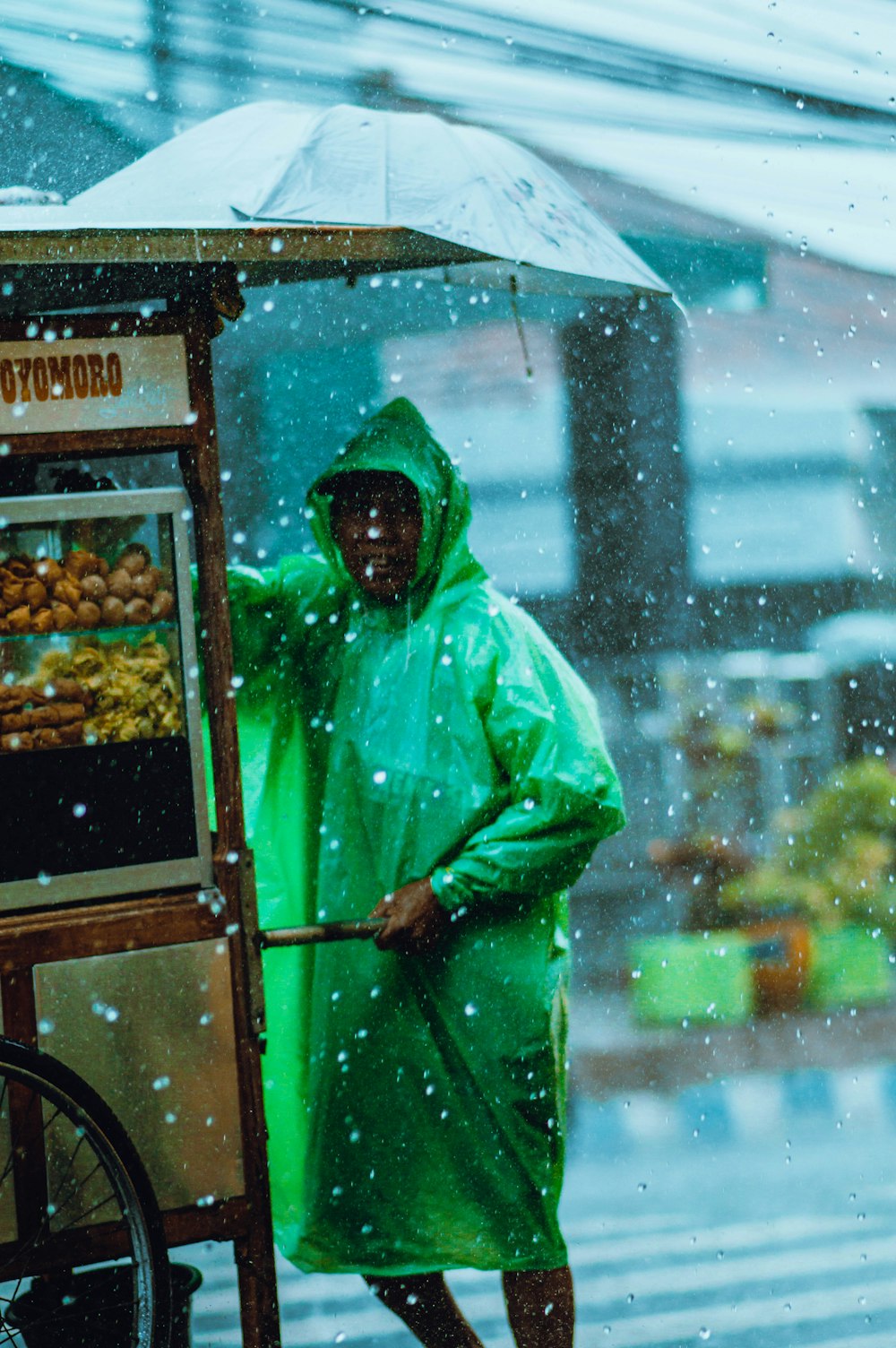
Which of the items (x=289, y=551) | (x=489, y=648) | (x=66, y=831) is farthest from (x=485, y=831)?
(x=289, y=551)

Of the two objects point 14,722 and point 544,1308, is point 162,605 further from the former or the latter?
point 544,1308

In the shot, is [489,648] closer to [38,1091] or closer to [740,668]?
[38,1091]

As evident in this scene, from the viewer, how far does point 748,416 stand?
3.78m

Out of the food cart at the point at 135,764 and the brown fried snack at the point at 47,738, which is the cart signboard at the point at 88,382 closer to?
the food cart at the point at 135,764

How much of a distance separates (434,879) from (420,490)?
58 centimetres

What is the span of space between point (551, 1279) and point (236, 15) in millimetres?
2515

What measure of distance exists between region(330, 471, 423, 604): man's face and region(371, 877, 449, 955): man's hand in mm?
466

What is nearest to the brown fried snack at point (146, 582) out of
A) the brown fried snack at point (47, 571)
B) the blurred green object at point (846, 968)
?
the brown fried snack at point (47, 571)

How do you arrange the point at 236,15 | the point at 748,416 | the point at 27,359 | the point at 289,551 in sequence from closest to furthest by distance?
1. the point at 27,359
2. the point at 236,15
3. the point at 289,551
4. the point at 748,416

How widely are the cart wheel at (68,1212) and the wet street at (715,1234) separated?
Result: 602 mm

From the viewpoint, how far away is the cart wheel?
1.71 m

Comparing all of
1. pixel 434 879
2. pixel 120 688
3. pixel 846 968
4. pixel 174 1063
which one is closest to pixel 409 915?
pixel 434 879

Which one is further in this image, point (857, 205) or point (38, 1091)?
point (857, 205)

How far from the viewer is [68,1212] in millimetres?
1838
